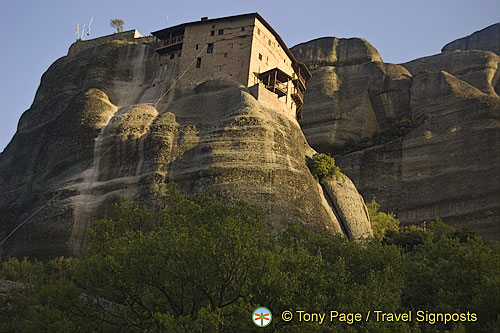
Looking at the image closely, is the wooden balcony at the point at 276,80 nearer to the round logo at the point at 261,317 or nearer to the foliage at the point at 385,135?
the foliage at the point at 385,135

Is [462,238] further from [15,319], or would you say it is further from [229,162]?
[15,319]

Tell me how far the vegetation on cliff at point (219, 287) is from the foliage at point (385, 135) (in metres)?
41.8

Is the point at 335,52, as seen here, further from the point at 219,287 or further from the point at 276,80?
the point at 219,287

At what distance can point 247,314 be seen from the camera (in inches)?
754

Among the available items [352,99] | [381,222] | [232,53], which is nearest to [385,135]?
[352,99]

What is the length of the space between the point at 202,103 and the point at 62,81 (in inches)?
649

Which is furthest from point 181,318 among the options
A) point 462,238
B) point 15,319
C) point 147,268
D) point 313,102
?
point 313,102

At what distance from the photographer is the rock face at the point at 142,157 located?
4122 centimetres

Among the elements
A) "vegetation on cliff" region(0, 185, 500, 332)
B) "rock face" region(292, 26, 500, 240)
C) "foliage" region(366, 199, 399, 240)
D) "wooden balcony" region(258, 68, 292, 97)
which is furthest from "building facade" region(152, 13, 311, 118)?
"vegetation on cliff" region(0, 185, 500, 332)

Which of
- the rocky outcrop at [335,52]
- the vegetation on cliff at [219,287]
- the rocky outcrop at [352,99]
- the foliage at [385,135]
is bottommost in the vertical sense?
the vegetation on cliff at [219,287]

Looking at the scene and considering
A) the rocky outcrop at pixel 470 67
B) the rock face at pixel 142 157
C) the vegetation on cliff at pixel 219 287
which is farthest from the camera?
the rocky outcrop at pixel 470 67

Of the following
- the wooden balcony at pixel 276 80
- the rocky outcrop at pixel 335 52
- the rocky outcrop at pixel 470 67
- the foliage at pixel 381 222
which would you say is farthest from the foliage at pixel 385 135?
the wooden balcony at pixel 276 80

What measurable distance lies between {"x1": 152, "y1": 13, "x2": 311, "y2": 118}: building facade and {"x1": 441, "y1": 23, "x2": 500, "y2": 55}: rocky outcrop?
2065 inches

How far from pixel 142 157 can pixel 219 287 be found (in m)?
25.3
